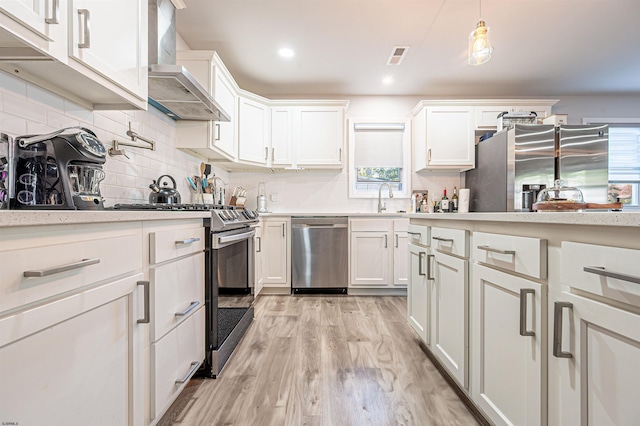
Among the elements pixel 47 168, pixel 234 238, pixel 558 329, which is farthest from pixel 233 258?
pixel 558 329

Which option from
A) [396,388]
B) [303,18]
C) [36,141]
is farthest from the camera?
[303,18]

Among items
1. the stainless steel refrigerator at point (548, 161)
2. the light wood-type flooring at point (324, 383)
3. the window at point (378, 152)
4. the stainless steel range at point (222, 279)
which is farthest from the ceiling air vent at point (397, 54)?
the light wood-type flooring at point (324, 383)

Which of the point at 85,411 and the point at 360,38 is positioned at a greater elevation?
the point at 360,38

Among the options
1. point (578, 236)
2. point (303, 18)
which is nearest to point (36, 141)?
point (578, 236)

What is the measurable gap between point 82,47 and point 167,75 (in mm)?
615

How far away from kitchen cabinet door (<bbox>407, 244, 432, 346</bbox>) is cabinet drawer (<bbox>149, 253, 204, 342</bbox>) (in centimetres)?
131

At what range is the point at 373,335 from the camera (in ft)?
7.00

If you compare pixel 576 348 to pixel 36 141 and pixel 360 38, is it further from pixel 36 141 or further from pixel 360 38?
pixel 360 38

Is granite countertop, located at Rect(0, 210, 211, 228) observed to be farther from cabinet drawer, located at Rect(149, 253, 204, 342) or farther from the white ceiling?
the white ceiling

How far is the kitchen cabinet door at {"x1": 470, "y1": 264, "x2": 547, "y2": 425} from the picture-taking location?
33.4 inches

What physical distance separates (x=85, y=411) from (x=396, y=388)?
132cm

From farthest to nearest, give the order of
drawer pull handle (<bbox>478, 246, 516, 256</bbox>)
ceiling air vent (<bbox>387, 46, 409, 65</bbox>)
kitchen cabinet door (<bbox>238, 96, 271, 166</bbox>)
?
1. kitchen cabinet door (<bbox>238, 96, 271, 166</bbox>)
2. ceiling air vent (<bbox>387, 46, 409, 65</bbox>)
3. drawer pull handle (<bbox>478, 246, 516, 256</bbox>)

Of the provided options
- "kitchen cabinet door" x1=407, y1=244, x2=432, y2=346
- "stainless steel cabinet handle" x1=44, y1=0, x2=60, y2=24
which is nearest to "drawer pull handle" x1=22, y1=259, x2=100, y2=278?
"stainless steel cabinet handle" x1=44, y1=0, x2=60, y2=24

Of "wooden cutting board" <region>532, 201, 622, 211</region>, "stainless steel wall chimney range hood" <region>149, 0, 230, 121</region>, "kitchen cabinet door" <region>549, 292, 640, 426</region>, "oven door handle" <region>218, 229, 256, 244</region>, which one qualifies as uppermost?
"stainless steel wall chimney range hood" <region>149, 0, 230, 121</region>
